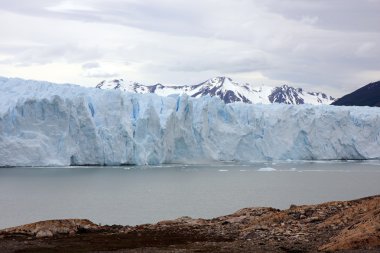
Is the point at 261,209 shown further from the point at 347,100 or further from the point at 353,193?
the point at 347,100

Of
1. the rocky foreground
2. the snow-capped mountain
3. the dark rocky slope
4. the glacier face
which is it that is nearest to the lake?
the glacier face

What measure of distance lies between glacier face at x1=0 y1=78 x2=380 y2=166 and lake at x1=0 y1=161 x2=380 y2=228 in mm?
1631

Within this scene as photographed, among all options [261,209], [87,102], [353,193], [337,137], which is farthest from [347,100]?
[261,209]

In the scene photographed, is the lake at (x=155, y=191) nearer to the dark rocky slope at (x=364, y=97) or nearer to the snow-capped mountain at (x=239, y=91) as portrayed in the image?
the dark rocky slope at (x=364, y=97)

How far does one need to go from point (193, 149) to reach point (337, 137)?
14395mm

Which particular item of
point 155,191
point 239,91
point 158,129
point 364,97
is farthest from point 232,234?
point 239,91

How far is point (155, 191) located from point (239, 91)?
134 meters

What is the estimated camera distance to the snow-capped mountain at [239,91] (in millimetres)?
156500

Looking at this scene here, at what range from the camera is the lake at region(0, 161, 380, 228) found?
74.8 ft

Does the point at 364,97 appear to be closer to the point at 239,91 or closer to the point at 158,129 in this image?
the point at 239,91

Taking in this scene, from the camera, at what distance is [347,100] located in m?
119

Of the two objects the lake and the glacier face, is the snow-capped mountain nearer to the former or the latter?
the glacier face

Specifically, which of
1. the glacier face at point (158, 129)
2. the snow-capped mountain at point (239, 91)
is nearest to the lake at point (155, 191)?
the glacier face at point (158, 129)

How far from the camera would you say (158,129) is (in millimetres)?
45344
